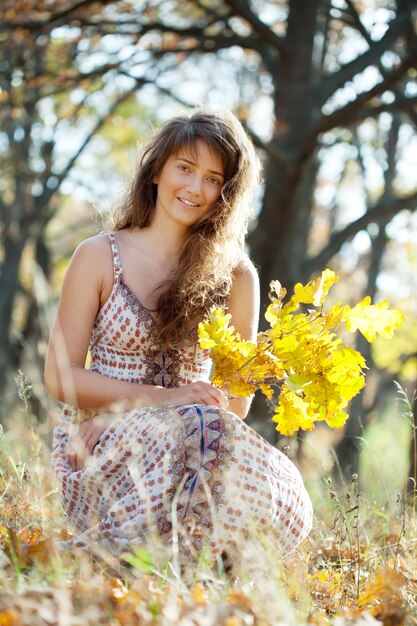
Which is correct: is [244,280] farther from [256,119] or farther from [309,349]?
[256,119]

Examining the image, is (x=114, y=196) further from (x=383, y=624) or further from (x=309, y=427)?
(x=383, y=624)

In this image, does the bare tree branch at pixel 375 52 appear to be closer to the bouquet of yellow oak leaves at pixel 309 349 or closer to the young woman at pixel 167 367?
the young woman at pixel 167 367

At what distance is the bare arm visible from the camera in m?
2.97

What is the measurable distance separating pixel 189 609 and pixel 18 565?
51 cm

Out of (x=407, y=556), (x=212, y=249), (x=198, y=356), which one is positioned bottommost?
(x=407, y=556)

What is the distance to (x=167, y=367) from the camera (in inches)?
112

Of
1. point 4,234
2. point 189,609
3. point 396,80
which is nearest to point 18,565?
point 189,609

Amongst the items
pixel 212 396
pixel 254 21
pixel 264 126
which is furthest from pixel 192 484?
pixel 264 126

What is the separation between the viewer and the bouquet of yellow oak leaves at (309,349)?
2.21 meters

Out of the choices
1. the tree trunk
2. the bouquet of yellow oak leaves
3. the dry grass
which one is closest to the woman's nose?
the bouquet of yellow oak leaves

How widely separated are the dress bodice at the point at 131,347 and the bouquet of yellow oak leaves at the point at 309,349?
0.57 m

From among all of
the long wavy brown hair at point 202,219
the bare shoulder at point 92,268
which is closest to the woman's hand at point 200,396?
the long wavy brown hair at point 202,219

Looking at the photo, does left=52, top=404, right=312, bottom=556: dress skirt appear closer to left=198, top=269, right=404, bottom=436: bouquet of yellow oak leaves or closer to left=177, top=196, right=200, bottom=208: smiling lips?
left=198, top=269, right=404, bottom=436: bouquet of yellow oak leaves

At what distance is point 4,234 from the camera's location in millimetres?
9516
